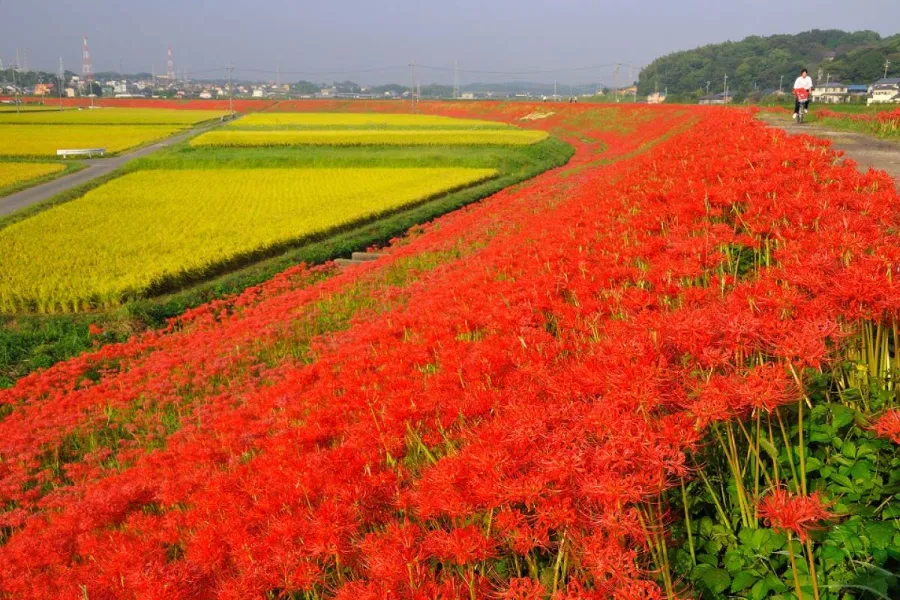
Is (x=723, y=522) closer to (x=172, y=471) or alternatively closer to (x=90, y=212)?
(x=172, y=471)

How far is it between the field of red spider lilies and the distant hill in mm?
112736

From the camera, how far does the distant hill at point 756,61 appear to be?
11356 cm

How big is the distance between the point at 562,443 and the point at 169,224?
16691 millimetres

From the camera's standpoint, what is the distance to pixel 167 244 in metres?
14.5

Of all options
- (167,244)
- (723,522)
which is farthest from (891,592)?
(167,244)

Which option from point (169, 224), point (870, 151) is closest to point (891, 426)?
point (870, 151)

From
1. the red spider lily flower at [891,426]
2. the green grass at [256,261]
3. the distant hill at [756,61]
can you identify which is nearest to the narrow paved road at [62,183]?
the green grass at [256,261]

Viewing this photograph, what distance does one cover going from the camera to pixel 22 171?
2908 centimetres

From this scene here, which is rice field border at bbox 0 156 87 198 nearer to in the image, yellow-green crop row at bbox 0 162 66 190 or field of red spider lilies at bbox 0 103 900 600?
yellow-green crop row at bbox 0 162 66 190

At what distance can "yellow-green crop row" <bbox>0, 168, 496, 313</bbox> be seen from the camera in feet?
37.3

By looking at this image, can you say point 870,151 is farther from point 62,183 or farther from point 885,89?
point 885,89

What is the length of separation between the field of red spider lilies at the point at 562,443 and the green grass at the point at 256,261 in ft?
8.80

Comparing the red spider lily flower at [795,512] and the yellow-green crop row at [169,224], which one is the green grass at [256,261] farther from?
the red spider lily flower at [795,512]

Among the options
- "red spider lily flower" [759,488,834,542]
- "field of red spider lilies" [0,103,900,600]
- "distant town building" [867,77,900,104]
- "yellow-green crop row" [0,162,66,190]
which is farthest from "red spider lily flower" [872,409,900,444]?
"distant town building" [867,77,900,104]
